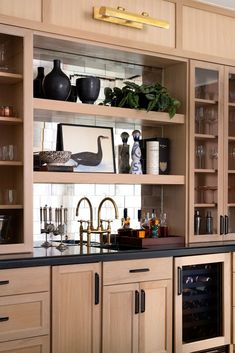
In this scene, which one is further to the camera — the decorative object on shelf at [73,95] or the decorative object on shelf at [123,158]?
the decorative object on shelf at [123,158]

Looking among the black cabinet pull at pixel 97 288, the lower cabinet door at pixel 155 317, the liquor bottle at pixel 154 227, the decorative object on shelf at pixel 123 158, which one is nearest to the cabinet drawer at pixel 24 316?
the black cabinet pull at pixel 97 288

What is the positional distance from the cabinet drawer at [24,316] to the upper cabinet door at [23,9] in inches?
66.9

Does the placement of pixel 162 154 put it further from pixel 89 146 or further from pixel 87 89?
pixel 87 89

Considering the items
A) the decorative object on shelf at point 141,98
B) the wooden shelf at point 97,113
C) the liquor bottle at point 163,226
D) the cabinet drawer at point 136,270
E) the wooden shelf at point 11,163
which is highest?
the decorative object on shelf at point 141,98

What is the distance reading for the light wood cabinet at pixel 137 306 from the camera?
3.68m

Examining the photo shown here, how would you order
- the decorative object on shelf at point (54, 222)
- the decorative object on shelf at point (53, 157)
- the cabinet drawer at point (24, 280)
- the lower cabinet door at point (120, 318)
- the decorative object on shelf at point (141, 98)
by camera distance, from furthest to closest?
the decorative object on shelf at point (141, 98) < the decorative object on shelf at point (54, 222) < the decorative object on shelf at point (53, 157) < the lower cabinet door at point (120, 318) < the cabinet drawer at point (24, 280)

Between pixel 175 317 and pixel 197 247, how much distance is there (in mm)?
520

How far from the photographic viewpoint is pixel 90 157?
412 centimetres

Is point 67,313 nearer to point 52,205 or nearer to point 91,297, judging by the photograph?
point 91,297

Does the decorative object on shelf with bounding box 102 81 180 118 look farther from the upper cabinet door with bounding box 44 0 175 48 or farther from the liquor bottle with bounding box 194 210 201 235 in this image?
the liquor bottle with bounding box 194 210 201 235

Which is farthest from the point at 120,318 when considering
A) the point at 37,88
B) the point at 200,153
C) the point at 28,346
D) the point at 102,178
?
the point at 37,88

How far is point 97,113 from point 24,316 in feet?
4.73

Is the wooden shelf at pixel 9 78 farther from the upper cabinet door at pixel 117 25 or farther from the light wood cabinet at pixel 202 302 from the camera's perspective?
the light wood cabinet at pixel 202 302

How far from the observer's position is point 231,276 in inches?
170
